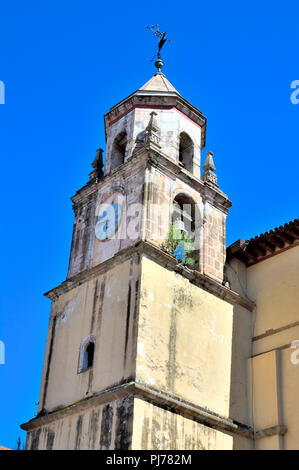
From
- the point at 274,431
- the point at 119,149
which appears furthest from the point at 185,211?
the point at 274,431

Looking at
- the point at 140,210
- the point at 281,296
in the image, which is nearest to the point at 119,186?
the point at 140,210

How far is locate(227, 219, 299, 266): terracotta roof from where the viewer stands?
18.8 m

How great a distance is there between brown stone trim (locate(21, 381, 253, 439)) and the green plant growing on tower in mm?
3552

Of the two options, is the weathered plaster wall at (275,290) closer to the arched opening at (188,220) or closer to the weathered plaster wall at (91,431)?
the arched opening at (188,220)

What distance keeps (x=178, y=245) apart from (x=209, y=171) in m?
3.26

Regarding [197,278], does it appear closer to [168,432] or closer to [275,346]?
[275,346]

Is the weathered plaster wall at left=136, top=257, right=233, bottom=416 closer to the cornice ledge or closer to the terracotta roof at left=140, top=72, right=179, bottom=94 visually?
the cornice ledge

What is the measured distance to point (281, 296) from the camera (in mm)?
18453

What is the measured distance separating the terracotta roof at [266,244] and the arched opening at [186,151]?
2.59m

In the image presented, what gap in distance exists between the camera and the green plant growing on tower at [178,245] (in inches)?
697

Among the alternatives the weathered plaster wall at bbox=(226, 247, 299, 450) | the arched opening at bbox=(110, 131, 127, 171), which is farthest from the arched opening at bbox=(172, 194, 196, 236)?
the arched opening at bbox=(110, 131, 127, 171)

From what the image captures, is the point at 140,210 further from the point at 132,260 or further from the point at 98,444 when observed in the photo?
the point at 98,444

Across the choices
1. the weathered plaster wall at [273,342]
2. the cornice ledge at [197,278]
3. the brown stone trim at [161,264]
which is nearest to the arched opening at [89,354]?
the brown stone trim at [161,264]
